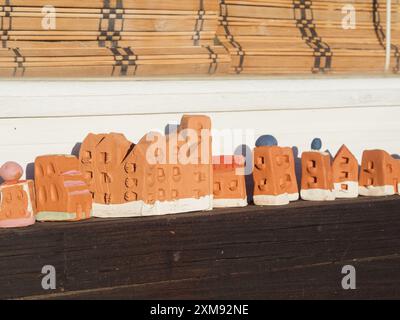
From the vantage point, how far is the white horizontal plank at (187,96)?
283 centimetres

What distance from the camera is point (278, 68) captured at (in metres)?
3.35

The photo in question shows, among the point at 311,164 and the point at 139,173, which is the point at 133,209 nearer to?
the point at 139,173

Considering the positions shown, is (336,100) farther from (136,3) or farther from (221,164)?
(136,3)

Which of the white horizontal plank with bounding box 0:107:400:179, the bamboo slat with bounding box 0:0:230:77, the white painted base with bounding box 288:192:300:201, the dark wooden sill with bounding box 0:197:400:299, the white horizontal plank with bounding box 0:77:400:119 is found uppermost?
the bamboo slat with bounding box 0:0:230:77

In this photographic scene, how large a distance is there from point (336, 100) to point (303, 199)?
43 cm

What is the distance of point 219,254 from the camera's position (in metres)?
2.88

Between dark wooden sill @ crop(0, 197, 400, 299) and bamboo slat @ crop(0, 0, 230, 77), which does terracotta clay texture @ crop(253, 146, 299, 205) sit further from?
bamboo slat @ crop(0, 0, 230, 77)

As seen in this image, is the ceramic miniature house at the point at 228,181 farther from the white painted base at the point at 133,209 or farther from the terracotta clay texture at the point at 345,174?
the terracotta clay texture at the point at 345,174

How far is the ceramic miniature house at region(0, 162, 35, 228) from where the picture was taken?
2.66m

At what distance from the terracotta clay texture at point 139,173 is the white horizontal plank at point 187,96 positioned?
6.5 inches

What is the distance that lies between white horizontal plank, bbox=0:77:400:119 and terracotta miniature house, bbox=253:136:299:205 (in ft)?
0.69

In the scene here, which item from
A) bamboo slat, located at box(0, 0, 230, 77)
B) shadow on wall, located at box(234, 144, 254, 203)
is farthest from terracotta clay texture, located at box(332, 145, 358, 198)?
bamboo slat, located at box(0, 0, 230, 77)

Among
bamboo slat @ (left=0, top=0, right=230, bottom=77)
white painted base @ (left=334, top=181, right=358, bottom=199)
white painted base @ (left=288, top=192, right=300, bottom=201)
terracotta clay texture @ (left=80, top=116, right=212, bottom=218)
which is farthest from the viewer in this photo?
white painted base @ (left=334, top=181, right=358, bottom=199)

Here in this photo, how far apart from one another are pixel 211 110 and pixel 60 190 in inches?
26.1
